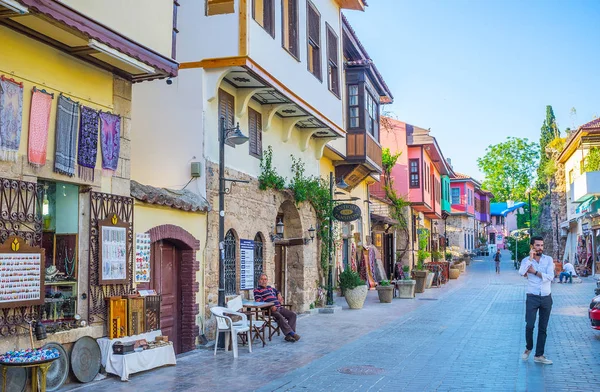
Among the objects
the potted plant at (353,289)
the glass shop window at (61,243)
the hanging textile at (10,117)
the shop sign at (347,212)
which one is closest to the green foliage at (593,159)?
the potted plant at (353,289)

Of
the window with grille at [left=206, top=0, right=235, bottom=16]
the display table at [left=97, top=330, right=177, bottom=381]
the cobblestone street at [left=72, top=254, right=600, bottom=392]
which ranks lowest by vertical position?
the cobblestone street at [left=72, top=254, right=600, bottom=392]

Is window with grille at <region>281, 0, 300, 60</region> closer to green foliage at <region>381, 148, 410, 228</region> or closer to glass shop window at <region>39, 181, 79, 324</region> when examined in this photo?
glass shop window at <region>39, 181, 79, 324</region>

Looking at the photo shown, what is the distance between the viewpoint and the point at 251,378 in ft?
29.0

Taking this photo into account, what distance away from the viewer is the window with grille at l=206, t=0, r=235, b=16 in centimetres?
1216

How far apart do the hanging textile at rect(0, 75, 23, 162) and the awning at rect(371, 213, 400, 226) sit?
2180cm

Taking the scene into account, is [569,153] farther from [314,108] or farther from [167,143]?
[167,143]

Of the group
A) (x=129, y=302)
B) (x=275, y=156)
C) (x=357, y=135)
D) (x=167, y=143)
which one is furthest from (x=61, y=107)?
(x=357, y=135)

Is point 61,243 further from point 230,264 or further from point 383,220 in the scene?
point 383,220

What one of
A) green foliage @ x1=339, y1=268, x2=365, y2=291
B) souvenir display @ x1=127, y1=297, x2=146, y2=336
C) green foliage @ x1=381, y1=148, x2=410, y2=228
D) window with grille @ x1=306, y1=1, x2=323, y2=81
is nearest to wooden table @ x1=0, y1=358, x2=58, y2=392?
souvenir display @ x1=127, y1=297, x2=146, y2=336

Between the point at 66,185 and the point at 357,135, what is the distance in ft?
45.9

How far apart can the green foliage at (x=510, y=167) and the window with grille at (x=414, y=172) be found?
39.1 meters

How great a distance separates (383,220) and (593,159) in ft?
35.6

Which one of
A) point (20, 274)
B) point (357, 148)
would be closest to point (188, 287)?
point (20, 274)

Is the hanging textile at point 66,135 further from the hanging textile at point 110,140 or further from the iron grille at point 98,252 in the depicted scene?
the iron grille at point 98,252
